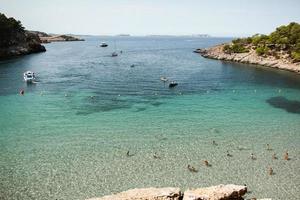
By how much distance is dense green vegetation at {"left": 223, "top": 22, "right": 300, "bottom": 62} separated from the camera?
11531 centimetres

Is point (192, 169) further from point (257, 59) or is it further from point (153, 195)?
point (257, 59)

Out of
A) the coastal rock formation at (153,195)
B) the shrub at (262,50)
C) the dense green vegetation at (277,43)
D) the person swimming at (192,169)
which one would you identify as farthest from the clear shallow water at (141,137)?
the shrub at (262,50)

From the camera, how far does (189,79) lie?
92.1 m

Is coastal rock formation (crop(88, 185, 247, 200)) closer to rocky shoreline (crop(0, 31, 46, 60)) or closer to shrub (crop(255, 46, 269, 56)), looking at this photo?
shrub (crop(255, 46, 269, 56))

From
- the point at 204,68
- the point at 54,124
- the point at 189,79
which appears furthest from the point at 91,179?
the point at 204,68

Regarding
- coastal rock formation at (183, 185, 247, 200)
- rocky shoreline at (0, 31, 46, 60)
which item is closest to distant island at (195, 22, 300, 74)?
coastal rock formation at (183, 185, 247, 200)

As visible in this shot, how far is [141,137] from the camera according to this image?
43969mm

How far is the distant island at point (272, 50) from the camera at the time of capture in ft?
364

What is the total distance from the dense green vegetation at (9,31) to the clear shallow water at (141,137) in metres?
74.5

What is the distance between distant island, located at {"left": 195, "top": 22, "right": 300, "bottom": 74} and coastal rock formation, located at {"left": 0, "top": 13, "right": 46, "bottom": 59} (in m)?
104

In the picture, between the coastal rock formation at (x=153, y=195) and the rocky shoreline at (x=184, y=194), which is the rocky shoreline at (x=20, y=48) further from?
the rocky shoreline at (x=184, y=194)

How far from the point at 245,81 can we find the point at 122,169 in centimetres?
6554

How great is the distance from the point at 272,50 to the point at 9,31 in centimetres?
12569

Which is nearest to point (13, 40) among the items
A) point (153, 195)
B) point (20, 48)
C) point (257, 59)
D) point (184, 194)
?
point (20, 48)
